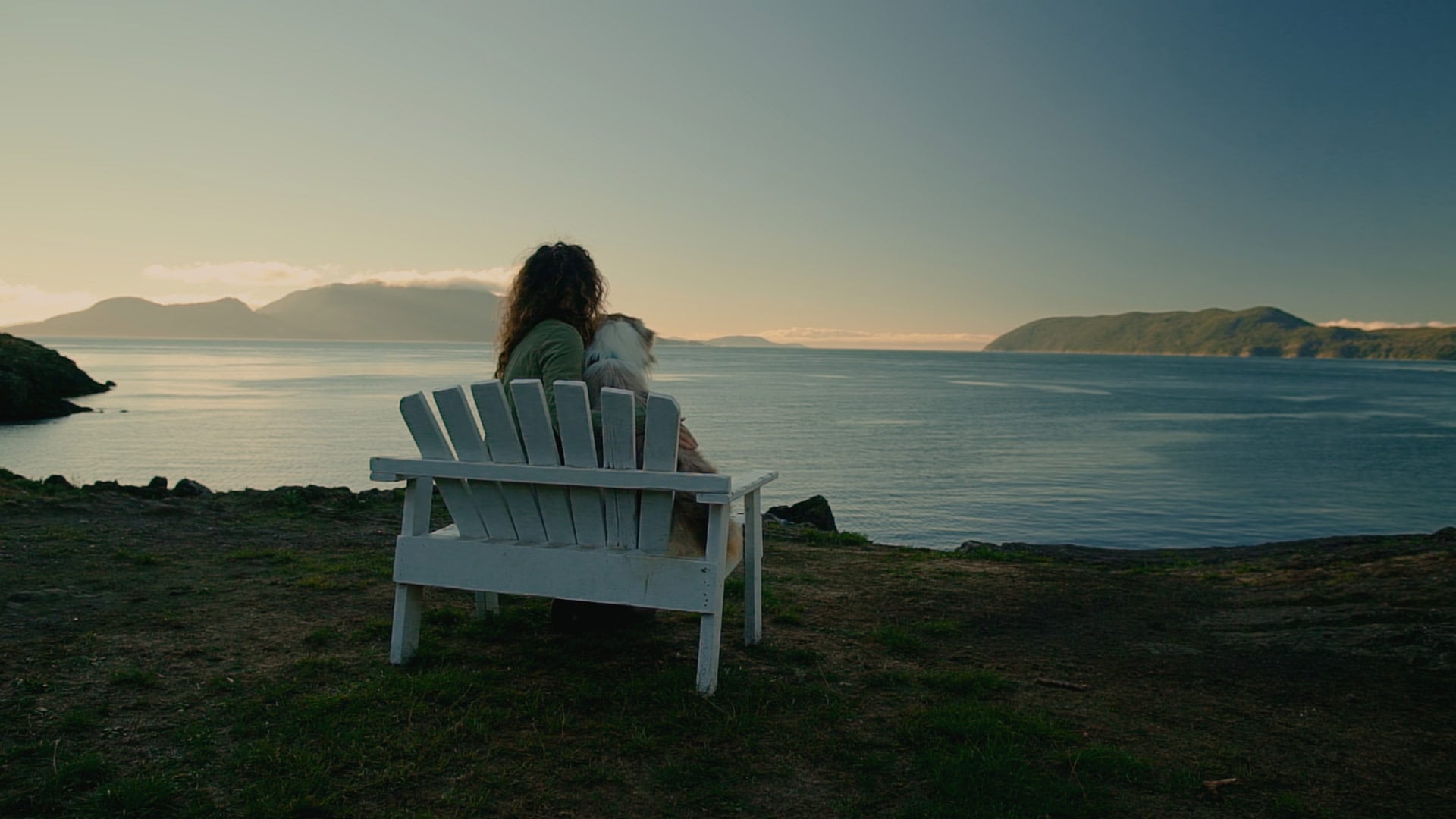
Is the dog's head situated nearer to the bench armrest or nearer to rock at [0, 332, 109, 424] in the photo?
the bench armrest

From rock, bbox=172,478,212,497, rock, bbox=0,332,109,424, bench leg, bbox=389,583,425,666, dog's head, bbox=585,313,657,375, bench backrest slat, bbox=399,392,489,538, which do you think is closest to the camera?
bench backrest slat, bbox=399,392,489,538

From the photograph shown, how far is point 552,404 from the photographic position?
454 cm

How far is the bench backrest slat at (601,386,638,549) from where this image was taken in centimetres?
378

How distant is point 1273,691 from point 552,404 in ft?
12.7

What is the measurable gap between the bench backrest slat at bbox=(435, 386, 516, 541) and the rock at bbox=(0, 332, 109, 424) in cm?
3744

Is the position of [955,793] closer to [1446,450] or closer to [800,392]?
[1446,450]

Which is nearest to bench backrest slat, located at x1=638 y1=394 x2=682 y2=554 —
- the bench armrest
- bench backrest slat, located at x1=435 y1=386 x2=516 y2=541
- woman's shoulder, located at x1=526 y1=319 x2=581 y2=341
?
the bench armrest

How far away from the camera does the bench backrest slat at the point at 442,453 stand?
4090mm

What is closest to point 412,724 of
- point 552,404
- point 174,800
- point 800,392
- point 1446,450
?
point 174,800

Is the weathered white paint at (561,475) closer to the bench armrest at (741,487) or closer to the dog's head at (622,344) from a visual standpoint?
the bench armrest at (741,487)

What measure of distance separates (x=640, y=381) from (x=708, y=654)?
1401mm

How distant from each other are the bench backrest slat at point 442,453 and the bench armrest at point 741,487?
1.18 m

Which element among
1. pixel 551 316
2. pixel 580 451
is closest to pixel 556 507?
pixel 580 451

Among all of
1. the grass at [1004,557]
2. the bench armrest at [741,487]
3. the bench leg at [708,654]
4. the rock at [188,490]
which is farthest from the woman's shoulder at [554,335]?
the rock at [188,490]
